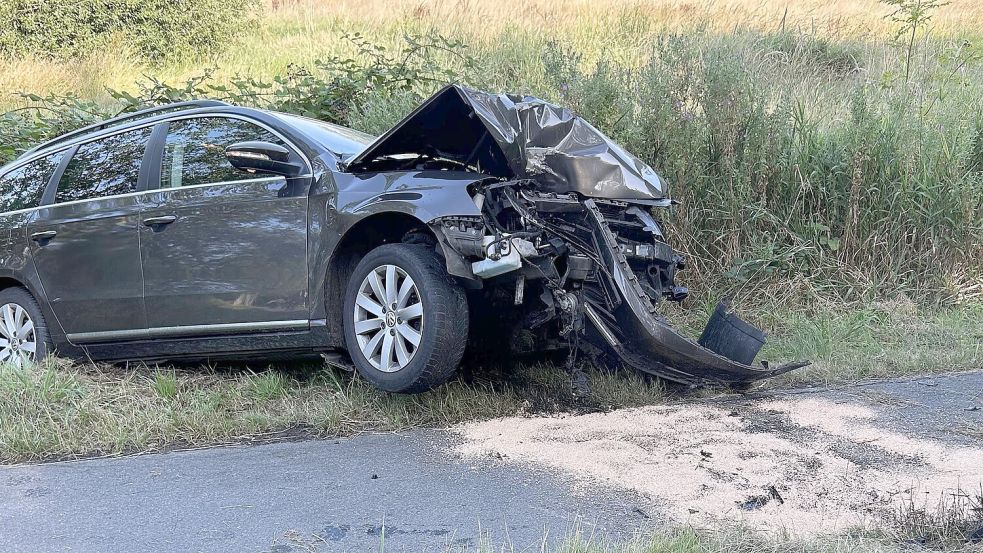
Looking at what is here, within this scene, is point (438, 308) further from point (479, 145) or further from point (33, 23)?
point (33, 23)

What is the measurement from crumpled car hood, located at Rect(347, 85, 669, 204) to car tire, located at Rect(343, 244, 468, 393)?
60cm

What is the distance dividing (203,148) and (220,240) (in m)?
0.68

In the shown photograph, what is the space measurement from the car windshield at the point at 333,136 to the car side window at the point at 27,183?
6.23ft

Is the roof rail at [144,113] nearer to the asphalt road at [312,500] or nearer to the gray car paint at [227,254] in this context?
the gray car paint at [227,254]

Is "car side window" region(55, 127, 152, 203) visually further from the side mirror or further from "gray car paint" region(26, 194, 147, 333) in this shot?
the side mirror

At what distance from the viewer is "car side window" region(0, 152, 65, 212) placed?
6297 millimetres

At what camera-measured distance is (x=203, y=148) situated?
18.4 ft

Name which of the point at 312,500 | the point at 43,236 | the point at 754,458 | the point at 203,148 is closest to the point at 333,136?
the point at 203,148

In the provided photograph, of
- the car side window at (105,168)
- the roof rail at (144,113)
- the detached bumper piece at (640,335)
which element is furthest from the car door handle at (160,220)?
the detached bumper piece at (640,335)

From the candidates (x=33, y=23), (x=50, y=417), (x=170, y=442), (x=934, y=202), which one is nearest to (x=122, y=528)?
(x=170, y=442)

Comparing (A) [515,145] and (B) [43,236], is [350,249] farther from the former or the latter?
(B) [43,236]

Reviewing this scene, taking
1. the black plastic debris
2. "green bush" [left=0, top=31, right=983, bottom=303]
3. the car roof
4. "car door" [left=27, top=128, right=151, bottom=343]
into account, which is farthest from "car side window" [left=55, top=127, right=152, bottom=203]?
the black plastic debris

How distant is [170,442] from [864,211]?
5593mm

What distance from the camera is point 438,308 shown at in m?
4.41
